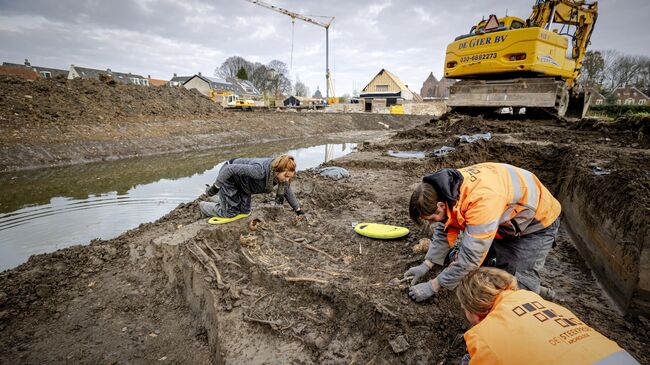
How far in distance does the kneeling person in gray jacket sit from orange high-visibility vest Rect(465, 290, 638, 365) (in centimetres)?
295

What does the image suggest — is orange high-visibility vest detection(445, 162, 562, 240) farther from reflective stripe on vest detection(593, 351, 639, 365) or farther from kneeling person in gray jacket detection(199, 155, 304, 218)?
kneeling person in gray jacket detection(199, 155, 304, 218)

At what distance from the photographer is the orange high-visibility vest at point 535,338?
1313 mm

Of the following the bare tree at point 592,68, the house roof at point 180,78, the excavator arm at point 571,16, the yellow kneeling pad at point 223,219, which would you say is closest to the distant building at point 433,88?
the bare tree at point 592,68

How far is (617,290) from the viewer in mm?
2988

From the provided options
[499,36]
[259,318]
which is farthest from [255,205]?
[499,36]

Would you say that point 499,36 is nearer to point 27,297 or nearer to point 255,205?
point 255,205

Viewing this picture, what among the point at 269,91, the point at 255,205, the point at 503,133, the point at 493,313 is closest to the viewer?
the point at 493,313

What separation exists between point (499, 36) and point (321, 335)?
34.8 ft

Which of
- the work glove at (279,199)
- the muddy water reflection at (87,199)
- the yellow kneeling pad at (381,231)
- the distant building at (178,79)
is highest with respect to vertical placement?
the distant building at (178,79)

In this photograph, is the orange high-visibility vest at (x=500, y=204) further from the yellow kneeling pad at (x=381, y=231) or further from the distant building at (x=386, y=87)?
the distant building at (x=386, y=87)

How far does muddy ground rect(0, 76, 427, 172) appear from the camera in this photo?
1137cm

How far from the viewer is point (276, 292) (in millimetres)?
3082

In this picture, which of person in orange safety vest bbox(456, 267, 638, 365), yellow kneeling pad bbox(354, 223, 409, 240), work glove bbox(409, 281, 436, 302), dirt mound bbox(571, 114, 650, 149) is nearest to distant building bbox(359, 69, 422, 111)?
dirt mound bbox(571, 114, 650, 149)

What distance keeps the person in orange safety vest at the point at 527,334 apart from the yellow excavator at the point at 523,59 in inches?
387
